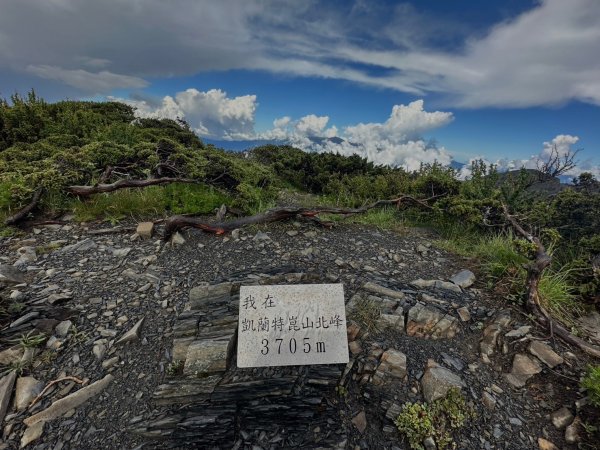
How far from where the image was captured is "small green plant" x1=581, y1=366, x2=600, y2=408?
3252mm

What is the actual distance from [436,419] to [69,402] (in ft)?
12.5

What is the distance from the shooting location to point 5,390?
11.0 feet

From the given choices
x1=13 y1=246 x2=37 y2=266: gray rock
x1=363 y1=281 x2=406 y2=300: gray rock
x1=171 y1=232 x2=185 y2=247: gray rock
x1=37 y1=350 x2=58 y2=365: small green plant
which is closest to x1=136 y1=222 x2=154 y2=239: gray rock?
x1=171 y1=232 x2=185 y2=247: gray rock

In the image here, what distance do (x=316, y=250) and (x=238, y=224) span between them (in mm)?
1593

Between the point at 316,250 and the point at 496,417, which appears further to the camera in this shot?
the point at 316,250

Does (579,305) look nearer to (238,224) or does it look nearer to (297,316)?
(297,316)

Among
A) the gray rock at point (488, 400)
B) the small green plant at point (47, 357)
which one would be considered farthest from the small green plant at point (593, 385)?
the small green plant at point (47, 357)

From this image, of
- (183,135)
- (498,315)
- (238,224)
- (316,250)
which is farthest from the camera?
(183,135)

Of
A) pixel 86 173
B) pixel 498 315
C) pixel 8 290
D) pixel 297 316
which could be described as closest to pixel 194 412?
pixel 297 316

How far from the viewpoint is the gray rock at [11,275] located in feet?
15.4

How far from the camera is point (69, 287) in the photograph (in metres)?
4.73

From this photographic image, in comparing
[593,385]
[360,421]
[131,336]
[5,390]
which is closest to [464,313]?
[593,385]

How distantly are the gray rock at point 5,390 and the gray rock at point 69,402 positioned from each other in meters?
0.27

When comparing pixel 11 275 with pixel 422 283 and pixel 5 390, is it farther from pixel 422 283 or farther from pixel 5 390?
pixel 422 283
